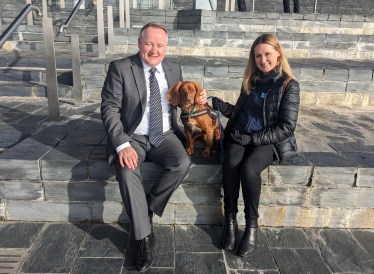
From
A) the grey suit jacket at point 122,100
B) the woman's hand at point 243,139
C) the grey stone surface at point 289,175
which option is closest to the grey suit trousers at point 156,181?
the grey suit jacket at point 122,100

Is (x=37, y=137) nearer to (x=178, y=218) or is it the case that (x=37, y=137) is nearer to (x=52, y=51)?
(x=52, y=51)

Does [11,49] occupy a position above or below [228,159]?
above

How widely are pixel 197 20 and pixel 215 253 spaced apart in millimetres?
8104

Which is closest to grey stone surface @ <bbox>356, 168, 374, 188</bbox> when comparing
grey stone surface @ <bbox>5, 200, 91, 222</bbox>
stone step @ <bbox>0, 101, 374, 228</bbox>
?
stone step @ <bbox>0, 101, 374, 228</bbox>

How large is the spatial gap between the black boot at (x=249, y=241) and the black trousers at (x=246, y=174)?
0.22 ft

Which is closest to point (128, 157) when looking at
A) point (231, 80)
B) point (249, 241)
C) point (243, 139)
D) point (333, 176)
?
point (243, 139)

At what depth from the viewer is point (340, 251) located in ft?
8.27

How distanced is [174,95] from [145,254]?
4.31 ft

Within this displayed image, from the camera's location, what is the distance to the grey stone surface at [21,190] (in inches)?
109

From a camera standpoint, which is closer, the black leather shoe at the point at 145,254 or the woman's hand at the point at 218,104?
the black leather shoe at the point at 145,254

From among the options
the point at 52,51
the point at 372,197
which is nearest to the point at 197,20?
the point at 52,51

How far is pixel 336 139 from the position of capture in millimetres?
3738

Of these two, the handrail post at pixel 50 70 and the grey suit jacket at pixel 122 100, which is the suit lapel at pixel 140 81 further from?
the handrail post at pixel 50 70

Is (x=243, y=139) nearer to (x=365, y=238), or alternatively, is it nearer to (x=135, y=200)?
(x=135, y=200)
